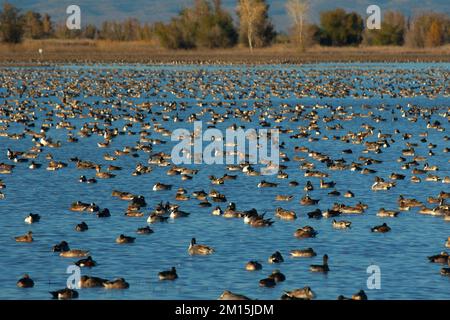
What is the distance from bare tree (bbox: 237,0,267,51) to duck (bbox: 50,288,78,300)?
12483 cm

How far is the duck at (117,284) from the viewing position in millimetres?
23984

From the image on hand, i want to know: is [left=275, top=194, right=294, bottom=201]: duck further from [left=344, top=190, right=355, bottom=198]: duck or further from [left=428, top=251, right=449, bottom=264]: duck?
[left=428, top=251, right=449, bottom=264]: duck

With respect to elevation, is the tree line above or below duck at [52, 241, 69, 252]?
above

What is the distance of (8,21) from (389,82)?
244 feet

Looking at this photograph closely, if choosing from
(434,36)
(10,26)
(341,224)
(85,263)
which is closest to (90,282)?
(85,263)

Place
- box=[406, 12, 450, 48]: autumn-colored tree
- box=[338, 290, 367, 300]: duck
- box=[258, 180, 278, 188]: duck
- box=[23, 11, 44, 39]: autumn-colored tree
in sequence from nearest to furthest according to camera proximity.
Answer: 1. box=[338, 290, 367, 300]: duck
2. box=[258, 180, 278, 188]: duck
3. box=[406, 12, 450, 48]: autumn-colored tree
4. box=[23, 11, 44, 39]: autumn-colored tree

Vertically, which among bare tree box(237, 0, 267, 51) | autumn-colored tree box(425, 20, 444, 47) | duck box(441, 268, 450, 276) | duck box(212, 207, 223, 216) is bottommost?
duck box(441, 268, 450, 276)

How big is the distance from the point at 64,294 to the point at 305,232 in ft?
28.4

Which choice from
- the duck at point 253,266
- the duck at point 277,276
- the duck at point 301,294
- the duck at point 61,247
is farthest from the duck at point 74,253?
the duck at point 301,294

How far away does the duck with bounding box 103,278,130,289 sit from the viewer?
23984 mm

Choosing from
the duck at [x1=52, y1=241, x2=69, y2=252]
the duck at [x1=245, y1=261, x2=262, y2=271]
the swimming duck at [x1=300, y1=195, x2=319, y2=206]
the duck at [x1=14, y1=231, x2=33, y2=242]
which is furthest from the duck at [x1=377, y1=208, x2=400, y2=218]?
the duck at [x1=14, y1=231, x2=33, y2=242]

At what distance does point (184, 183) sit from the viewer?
39.1 meters

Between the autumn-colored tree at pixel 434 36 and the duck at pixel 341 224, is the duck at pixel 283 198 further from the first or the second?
the autumn-colored tree at pixel 434 36
